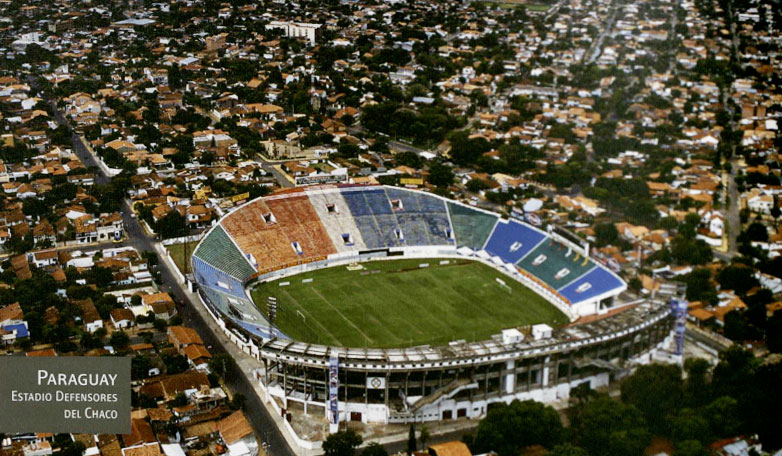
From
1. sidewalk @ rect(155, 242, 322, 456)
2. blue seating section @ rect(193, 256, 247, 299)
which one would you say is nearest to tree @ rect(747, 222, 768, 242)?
blue seating section @ rect(193, 256, 247, 299)

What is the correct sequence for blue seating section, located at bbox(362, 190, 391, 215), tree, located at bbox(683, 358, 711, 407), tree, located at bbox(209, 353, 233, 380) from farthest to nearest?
blue seating section, located at bbox(362, 190, 391, 215)
tree, located at bbox(209, 353, 233, 380)
tree, located at bbox(683, 358, 711, 407)

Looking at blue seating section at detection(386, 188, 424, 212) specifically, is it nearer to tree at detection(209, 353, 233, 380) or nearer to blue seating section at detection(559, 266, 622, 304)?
blue seating section at detection(559, 266, 622, 304)

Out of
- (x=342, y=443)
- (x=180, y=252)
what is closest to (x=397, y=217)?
(x=180, y=252)

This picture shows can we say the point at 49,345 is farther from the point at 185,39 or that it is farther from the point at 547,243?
the point at 185,39

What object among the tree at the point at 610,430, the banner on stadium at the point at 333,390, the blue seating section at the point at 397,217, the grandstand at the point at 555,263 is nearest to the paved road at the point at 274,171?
the blue seating section at the point at 397,217

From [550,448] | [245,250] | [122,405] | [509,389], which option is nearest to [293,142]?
[245,250]

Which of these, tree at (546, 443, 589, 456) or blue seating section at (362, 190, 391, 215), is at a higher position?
tree at (546, 443, 589, 456)
